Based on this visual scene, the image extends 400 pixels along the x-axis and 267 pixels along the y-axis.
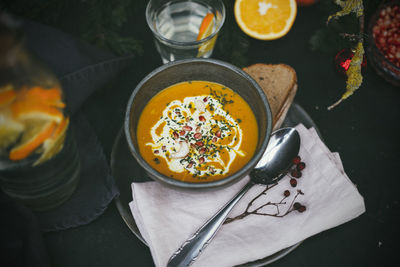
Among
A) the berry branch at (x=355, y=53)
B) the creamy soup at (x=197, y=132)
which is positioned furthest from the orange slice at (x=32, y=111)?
the berry branch at (x=355, y=53)

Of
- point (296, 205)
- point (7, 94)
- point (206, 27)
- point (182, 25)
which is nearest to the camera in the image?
point (7, 94)

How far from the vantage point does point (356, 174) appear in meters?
1.97

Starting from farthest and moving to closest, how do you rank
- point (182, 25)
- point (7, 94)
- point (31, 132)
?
point (182, 25)
point (31, 132)
point (7, 94)

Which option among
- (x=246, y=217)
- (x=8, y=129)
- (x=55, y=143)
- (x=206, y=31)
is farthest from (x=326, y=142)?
(x=8, y=129)

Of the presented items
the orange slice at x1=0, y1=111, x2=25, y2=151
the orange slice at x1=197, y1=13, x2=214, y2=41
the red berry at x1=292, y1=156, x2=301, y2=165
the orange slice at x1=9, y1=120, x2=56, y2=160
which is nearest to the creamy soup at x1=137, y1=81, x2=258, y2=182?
the red berry at x1=292, y1=156, x2=301, y2=165

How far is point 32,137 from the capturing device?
4.57ft

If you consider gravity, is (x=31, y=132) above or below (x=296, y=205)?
above

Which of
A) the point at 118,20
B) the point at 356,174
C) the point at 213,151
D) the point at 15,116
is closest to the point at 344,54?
the point at 356,174

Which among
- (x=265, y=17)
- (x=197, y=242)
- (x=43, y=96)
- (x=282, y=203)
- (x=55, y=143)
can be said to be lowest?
(x=197, y=242)

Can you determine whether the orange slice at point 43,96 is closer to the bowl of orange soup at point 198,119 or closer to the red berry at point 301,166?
the bowl of orange soup at point 198,119

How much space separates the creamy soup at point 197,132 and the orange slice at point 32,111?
474 millimetres

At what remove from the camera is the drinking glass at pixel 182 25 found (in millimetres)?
1980

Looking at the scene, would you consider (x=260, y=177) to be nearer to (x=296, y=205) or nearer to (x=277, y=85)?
(x=296, y=205)

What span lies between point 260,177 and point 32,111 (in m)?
1.07
